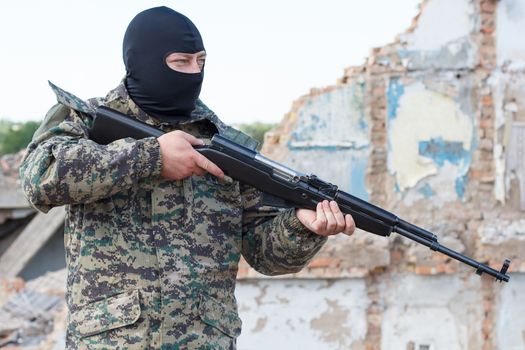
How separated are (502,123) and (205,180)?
5.68 metres

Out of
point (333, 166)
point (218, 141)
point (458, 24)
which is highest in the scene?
point (458, 24)

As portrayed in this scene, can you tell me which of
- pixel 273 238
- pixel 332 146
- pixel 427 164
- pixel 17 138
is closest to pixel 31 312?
pixel 332 146

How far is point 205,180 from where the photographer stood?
3.04 meters

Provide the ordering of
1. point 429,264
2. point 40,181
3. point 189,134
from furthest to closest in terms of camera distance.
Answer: point 429,264 < point 189,134 < point 40,181

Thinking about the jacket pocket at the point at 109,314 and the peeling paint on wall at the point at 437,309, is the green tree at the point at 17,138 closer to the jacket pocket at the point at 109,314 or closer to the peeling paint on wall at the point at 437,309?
the peeling paint on wall at the point at 437,309

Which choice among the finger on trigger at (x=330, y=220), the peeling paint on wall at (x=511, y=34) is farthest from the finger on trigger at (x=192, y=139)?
the peeling paint on wall at (x=511, y=34)

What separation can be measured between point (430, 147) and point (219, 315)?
5.53 m

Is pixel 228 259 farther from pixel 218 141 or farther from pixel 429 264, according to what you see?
pixel 429 264

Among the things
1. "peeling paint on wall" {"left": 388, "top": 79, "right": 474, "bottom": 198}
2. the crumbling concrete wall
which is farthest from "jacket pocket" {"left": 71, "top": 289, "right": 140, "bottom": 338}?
"peeling paint on wall" {"left": 388, "top": 79, "right": 474, "bottom": 198}

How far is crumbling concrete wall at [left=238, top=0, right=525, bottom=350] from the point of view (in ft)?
26.5

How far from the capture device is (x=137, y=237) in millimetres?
2875

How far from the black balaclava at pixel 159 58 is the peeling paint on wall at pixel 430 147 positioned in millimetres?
5371

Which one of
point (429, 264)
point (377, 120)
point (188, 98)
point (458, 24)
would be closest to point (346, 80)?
point (377, 120)

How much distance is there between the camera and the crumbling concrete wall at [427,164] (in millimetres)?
8086
